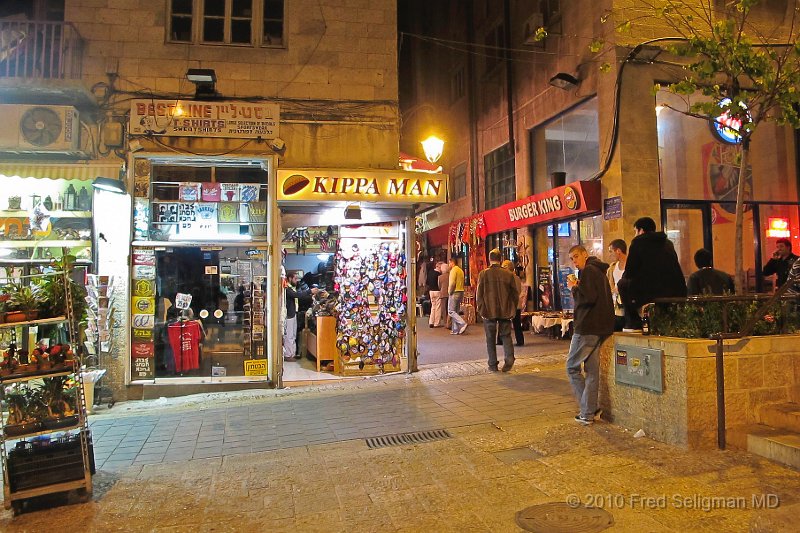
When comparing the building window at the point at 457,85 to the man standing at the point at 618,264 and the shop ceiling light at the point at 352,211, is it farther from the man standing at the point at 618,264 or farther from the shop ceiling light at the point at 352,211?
the man standing at the point at 618,264

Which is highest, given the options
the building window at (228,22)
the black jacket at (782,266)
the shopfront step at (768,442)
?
the building window at (228,22)

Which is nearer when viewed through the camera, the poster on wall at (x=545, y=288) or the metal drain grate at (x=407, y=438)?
the metal drain grate at (x=407, y=438)

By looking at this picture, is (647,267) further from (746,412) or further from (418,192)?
(418,192)

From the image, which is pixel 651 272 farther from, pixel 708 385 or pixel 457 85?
pixel 457 85

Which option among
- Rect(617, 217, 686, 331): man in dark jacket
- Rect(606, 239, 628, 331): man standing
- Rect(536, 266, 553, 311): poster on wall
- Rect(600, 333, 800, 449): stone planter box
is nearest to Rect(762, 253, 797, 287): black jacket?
Rect(606, 239, 628, 331): man standing

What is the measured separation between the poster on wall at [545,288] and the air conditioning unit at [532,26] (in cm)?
578

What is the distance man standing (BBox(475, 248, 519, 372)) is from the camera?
8.28 metres

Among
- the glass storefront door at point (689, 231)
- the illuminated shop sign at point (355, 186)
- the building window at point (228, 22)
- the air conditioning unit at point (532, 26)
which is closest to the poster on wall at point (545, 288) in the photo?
the glass storefront door at point (689, 231)

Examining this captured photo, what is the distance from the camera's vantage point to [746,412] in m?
4.79

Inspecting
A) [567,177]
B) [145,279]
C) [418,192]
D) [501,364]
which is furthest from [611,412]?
[567,177]

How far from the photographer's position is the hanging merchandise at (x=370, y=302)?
338 inches

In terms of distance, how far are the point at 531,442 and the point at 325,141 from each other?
213 inches

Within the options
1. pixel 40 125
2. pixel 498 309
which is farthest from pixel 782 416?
pixel 40 125

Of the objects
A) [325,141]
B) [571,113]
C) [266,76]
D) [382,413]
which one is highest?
[571,113]
